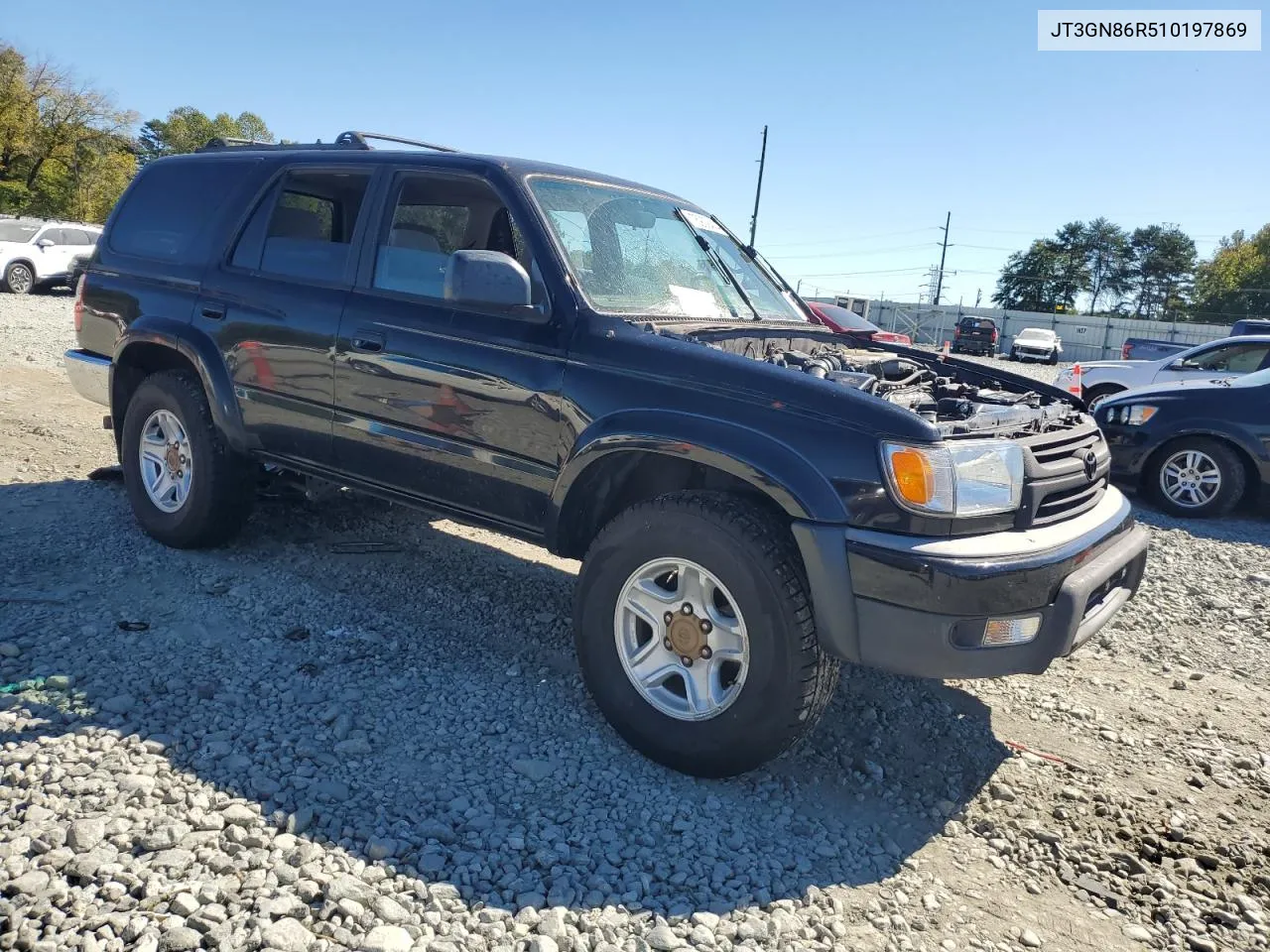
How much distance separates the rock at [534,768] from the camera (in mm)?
3084

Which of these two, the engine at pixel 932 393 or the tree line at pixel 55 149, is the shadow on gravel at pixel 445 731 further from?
the tree line at pixel 55 149

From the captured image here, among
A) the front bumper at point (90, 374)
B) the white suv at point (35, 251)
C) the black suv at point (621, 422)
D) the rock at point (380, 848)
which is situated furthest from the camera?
the white suv at point (35, 251)

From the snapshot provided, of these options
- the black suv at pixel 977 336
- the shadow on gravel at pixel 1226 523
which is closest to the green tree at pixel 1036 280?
the black suv at pixel 977 336

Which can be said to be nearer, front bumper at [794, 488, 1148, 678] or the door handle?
front bumper at [794, 488, 1148, 678]

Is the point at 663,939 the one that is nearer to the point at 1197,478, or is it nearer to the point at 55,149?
the point at 1197,478

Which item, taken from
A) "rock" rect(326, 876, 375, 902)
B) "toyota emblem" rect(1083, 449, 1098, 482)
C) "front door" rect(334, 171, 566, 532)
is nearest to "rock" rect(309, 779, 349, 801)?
"rock" rect(326, 876, 375, 902)

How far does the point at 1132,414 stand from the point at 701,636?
20.3 feet

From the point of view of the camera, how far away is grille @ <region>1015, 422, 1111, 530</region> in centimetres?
300

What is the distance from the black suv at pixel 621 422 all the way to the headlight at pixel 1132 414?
404 cm

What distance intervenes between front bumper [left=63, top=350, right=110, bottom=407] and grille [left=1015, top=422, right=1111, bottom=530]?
4635mm

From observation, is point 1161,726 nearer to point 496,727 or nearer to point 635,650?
point 635,650

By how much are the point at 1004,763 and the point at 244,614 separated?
10.4 ft

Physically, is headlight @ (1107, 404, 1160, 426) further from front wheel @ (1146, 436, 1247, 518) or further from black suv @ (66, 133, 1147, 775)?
black suv @ (66, 133, 1147, 775)

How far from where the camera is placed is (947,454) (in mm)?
2816
